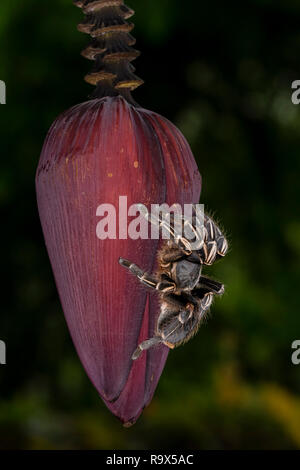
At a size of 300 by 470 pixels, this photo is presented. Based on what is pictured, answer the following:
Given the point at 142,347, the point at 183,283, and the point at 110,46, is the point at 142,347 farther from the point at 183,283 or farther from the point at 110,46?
the point at 110,46

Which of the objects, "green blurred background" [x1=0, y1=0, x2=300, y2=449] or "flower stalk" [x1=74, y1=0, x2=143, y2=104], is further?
"green blurred background" [x1=0, y1=0, x2=300, y2=449]

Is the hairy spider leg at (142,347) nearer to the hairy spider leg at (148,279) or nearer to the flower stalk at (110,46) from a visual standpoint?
the hairy spider leg at (148,279)

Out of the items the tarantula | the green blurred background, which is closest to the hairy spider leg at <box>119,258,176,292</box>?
the tarantula

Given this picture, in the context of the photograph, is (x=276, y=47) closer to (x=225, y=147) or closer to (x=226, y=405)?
(x=225, y=147)

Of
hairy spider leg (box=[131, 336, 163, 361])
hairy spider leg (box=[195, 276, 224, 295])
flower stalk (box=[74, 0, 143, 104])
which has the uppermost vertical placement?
flower stalk (box=[74, 0, 143, 104])

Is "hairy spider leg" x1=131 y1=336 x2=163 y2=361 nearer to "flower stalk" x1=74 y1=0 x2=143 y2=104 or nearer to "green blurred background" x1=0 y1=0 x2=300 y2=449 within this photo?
"flower stalk" x1=74 y1=0 x2=143 y2=104

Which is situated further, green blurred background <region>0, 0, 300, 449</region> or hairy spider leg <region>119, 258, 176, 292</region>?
green blurred background <region>0, 0, 300, 449</region>

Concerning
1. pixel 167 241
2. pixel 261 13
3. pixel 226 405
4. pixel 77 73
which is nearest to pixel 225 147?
pixel 261 13

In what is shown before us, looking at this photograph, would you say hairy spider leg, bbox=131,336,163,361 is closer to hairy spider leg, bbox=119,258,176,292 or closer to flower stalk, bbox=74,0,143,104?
hairy spider leg, bbox=119,258,176,292

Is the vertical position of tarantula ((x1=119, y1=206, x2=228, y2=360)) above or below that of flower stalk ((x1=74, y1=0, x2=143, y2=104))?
below
